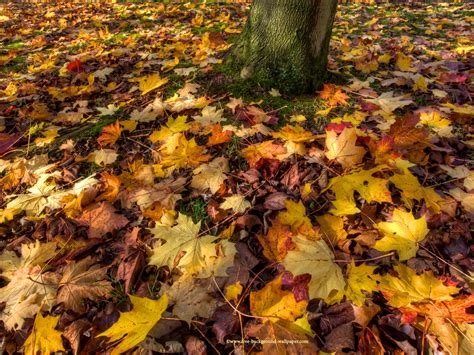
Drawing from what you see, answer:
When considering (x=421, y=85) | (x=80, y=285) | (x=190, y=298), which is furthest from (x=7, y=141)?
(x=421, y=85)

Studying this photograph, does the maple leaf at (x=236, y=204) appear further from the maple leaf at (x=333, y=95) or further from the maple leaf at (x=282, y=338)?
the maple leaf at (x=333, y=95)

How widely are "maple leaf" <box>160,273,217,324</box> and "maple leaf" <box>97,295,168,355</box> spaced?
0.33 feet

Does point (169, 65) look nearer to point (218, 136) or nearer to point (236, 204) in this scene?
point (218, 136)

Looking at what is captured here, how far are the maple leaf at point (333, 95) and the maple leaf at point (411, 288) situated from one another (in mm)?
1386

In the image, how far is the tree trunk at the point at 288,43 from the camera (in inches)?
82.2

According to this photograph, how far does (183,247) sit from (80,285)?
47 centimetres

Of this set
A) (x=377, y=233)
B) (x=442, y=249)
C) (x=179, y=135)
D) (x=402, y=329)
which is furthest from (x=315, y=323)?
(x=179, y=135)

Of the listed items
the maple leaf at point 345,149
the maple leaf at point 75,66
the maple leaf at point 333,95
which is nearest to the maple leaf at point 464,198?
the maple leaf at point 345,149

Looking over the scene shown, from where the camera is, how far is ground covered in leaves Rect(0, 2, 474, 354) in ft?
3.52

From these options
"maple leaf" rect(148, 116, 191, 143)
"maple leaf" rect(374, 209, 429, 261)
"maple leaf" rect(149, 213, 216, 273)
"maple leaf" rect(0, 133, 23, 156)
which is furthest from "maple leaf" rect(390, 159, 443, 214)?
"maple leaf" rect(0, 133, 23, 156)

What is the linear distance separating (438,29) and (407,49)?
60.3 inches

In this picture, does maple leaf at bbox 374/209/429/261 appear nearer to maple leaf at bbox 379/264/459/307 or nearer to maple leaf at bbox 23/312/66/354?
maple leaf at bbox 379/264/459/307

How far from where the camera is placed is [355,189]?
4.77ft

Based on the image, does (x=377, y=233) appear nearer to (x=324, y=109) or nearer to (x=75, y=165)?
(x=324, y=109)
